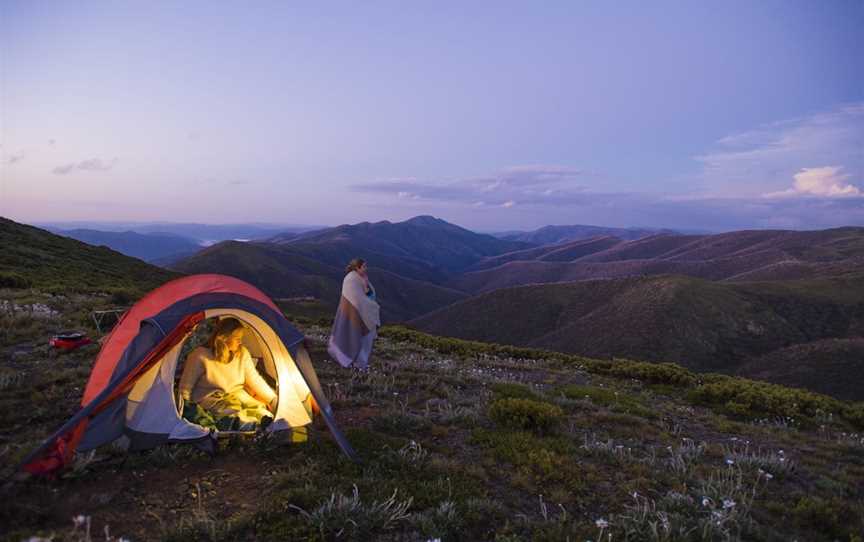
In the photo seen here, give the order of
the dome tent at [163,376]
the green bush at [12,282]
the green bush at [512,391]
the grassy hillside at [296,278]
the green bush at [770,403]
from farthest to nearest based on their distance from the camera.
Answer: the grassy hillside at [296,278], the green bush at [12,282], the green bush at [770,403], the green bush at [512,391], the dome tent at [163,376]

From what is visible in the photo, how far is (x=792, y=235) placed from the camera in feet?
554

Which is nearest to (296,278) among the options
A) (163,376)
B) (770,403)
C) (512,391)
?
(512,391)

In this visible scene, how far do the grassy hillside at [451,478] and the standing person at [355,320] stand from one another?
0.53 metres

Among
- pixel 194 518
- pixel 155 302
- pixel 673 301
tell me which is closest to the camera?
pixel 194 518

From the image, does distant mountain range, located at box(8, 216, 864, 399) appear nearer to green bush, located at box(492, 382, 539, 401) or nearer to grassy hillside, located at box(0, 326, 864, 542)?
grassy hillside, located at box(0, 326, 864, 542)

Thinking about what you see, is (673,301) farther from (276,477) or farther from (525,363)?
(276,477)

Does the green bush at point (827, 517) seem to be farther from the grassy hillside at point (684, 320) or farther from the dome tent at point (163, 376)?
the grassy hillside at point (684, 320)

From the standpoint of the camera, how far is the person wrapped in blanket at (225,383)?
730 cm

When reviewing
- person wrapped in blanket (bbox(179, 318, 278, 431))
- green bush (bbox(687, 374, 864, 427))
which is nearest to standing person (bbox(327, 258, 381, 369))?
person wrapped in blanket (bbox(179, 318, 278, 431))

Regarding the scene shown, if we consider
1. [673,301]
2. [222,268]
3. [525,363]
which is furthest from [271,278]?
[525,363]

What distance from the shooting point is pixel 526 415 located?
327 inches

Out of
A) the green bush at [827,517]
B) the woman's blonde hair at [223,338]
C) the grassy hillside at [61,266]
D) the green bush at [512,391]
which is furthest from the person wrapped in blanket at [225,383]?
the grassy hillside at [61,266]

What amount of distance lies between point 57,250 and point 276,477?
4991 centimetres

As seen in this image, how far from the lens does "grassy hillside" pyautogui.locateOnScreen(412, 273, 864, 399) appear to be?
58.7 metres
